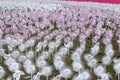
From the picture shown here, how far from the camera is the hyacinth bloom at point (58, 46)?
6.43m

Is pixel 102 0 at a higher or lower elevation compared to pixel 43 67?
lower

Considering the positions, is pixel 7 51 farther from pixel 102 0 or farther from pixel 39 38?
pixel 102 0

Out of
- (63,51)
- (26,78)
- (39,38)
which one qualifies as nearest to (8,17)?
(39,38)

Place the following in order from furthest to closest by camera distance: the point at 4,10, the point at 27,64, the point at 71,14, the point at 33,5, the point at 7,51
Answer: the point at 33,5 → the point at 4,10 → the point at 71,14 → the point at 7,51 → the point at 27,64

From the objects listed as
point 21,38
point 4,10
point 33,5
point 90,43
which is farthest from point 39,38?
point 33,5

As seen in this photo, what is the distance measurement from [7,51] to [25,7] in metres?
7.12

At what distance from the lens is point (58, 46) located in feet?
28.9

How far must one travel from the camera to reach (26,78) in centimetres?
664

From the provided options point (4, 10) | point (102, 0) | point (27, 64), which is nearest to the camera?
point (27, 64)

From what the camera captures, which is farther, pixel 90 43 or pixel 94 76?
pixel 90 43

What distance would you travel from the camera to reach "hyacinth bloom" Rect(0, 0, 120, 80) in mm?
6430

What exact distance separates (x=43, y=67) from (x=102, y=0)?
43.1ft

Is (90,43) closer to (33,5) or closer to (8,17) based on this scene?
(8,17)

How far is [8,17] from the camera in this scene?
1223 cm
